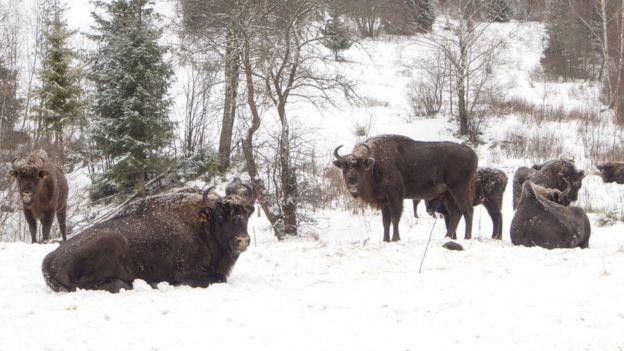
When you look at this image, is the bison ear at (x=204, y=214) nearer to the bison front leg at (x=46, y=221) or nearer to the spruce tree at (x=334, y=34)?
the bison front leg at (x=46, y=221)

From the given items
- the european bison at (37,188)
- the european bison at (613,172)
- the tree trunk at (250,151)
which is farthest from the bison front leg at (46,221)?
the european bison at (613,172)

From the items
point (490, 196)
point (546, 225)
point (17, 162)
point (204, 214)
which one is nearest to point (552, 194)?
point (490, 196)

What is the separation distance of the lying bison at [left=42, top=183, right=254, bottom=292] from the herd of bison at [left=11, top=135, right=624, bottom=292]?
0.04 ft

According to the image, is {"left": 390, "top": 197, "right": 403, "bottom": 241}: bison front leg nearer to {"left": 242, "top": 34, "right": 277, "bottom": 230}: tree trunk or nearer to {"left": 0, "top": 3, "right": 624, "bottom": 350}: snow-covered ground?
{"left": 0, "top": 3, "right": 624, "bottom": 350}: snow-covered ground

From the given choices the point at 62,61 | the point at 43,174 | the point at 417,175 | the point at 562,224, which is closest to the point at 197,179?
the point at 62,61

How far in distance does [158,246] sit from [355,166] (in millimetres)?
4829

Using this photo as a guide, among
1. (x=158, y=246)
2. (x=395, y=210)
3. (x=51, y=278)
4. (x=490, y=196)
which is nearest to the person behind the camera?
(x=51, y=278)

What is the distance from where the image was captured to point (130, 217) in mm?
7863

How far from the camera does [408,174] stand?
1220cm

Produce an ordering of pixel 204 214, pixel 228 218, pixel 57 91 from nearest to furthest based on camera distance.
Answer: pixel 228 218 → pixel 204 214 → pixel 57 91

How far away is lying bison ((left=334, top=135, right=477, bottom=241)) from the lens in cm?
Answer: 1187

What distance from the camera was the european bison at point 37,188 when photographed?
41.4ft

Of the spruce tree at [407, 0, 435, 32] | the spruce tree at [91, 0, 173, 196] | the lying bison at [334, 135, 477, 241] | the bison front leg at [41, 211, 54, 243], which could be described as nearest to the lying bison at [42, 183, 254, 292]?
the lying bison at [334, 135, 477, 241]

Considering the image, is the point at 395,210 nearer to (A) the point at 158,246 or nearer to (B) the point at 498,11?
(A) the point at 158,246
